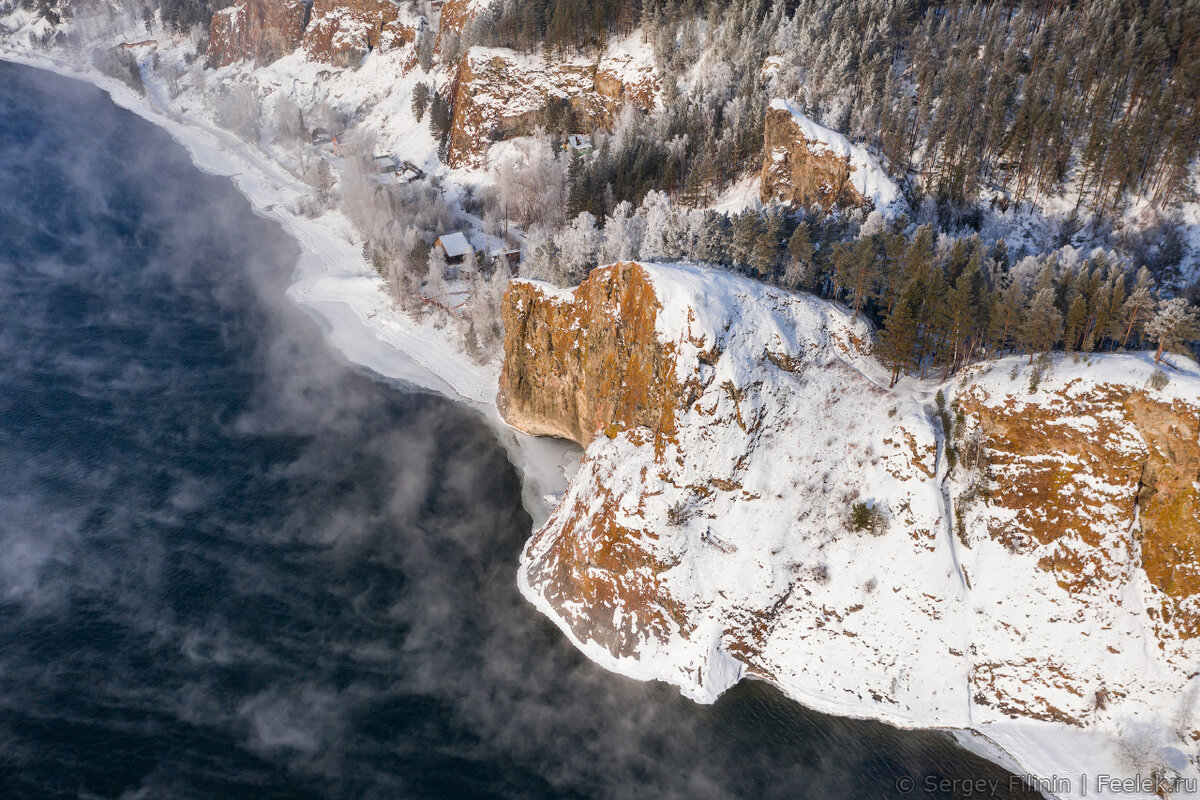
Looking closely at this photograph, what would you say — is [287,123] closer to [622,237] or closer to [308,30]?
[308,30]

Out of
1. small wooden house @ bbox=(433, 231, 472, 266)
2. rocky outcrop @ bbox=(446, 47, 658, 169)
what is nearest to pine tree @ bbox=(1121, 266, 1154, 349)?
small wooden house @ bbox=(433, 231, 472, 266)

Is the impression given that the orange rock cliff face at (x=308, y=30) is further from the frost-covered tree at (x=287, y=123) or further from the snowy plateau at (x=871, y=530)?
the snowy plateau at (x=871, y=530)

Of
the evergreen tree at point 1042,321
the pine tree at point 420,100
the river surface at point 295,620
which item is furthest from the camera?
the pine tree at point 420,100

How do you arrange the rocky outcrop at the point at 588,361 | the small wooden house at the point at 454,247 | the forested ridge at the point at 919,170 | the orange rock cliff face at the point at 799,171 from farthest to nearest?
the small wooden house at the point at 454,247, the orange rock cliff face at the point at 799,171, the rocky outcrop at the point at 588,361, the forested ridge at the point at 919,170

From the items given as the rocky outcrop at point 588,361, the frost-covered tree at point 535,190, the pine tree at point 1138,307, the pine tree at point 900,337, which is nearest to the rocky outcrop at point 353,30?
the frost-covered tree at point 535,190

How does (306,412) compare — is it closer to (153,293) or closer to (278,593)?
(278,593)

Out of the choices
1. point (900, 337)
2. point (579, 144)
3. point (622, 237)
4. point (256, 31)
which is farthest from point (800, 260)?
point (256, 31)

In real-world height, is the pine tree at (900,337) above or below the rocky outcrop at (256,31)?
below

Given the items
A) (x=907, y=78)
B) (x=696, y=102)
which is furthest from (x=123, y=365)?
(x=907, y=78)
